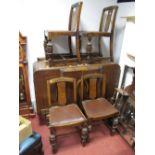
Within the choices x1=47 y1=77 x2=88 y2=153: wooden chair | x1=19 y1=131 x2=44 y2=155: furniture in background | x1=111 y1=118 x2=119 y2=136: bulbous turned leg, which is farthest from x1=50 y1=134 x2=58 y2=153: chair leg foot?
x1=111 y1=118 x2=119 y2=136: bulbous turned leg

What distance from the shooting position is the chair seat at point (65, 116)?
1697 mm

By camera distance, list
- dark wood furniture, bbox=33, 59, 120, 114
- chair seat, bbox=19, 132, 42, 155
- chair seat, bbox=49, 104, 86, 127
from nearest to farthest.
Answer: chair seat, bbox=19, 132, 42, 155, chair seat, bbox=49, 104, 86, 127, dark wood furniture, bbox=33, 59, 120, 114

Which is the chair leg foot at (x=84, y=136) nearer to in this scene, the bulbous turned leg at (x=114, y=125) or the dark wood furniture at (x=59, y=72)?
the bulbous turned leg at (x=114, y=125)

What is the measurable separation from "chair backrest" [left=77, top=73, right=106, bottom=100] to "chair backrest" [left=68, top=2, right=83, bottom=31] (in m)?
0.62

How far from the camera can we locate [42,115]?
7.03 feet

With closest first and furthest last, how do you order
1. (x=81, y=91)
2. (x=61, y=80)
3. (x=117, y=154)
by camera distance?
1. (x=117, y=154)
2. (x=61, y=80)
3. (x=81, y=91)

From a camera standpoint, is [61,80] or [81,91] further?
[81,91]

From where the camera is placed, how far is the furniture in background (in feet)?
4.86

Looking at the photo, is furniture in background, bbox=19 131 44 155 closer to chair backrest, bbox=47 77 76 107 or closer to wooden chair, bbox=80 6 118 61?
chair backrest, bbox=47 77 76 107

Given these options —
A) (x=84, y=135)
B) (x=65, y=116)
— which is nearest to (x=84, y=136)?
(x=84, y=135)
